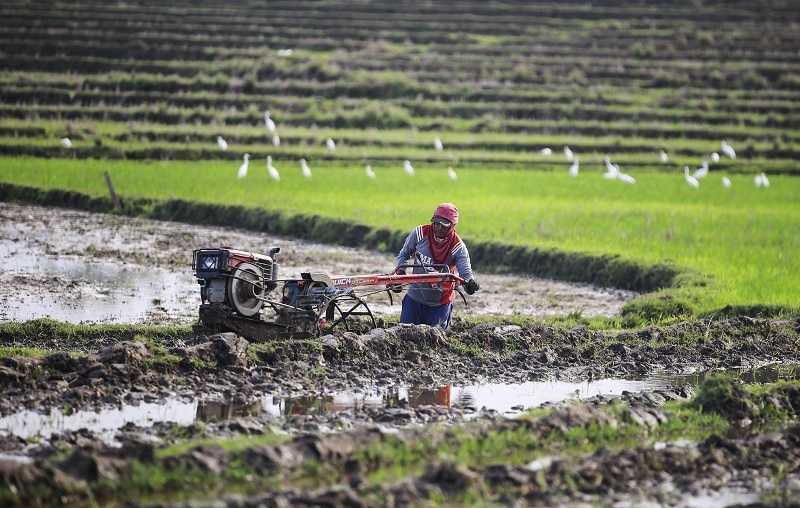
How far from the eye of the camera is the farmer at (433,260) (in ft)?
29.9

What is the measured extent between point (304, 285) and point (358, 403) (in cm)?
119

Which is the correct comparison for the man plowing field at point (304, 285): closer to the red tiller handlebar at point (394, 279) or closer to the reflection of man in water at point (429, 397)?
the red tiller handlebar at point (394, 279)

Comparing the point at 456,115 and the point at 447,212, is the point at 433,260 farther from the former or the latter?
the point at 456,115

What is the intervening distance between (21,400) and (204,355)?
4.30 feet

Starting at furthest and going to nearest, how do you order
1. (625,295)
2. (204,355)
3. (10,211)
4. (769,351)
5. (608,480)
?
(10,211), (625,295), (769,351), (204,355), (608,480)

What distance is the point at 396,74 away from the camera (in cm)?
3688

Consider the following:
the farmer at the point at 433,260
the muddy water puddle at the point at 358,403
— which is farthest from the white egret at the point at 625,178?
the farmer at the point at 433,260

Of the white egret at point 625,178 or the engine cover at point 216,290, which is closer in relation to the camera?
the engine cover at point 216,290

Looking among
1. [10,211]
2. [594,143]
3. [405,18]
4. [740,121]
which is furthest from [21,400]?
[405,18]

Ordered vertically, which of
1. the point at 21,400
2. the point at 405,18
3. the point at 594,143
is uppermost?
the point at 405,18

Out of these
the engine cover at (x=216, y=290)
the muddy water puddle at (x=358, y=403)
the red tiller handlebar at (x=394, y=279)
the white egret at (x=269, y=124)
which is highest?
the white egret at (x=269, y=124)

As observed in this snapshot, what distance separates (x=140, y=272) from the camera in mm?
13648

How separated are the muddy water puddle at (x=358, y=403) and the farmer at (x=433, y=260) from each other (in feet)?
3.29

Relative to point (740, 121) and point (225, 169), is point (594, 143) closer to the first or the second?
point (740, 121)
